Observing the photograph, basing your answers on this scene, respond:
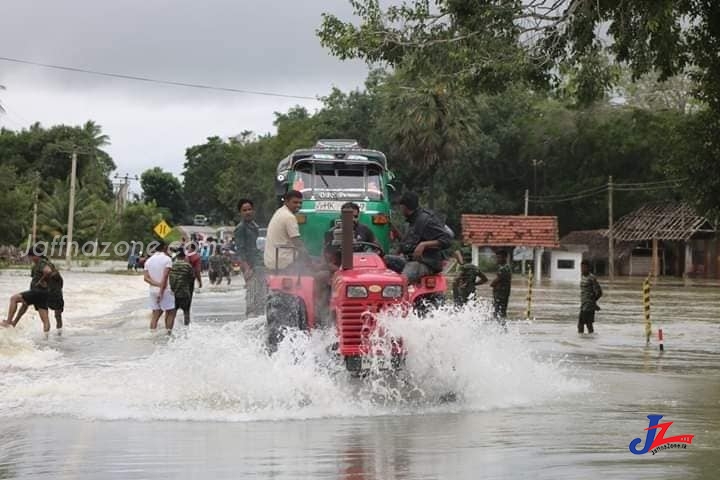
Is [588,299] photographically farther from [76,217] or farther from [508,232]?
[76,217]

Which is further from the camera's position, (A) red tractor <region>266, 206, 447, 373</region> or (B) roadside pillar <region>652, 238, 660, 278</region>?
(B) roadside pillar <region>652, 238, 660, 278</region>

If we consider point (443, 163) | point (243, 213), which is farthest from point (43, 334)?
point (443, 163)

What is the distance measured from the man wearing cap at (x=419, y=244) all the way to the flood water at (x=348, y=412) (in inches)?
32.0

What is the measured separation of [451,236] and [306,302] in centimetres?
178

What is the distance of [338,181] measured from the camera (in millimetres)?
Answer: 18234

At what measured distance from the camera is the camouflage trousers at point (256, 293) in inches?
646

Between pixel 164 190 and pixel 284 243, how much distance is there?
130m

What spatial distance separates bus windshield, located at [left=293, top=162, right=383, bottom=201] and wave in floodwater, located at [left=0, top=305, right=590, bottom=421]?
22.1 feet

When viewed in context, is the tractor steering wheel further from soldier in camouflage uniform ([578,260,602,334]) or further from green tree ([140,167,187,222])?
green tree ([140,167,187,222])

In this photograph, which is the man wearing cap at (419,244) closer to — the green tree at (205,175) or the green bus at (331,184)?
the green bus at (331,184)

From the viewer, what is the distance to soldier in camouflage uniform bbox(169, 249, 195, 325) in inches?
749

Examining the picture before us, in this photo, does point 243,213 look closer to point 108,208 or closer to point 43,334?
point 43,334
